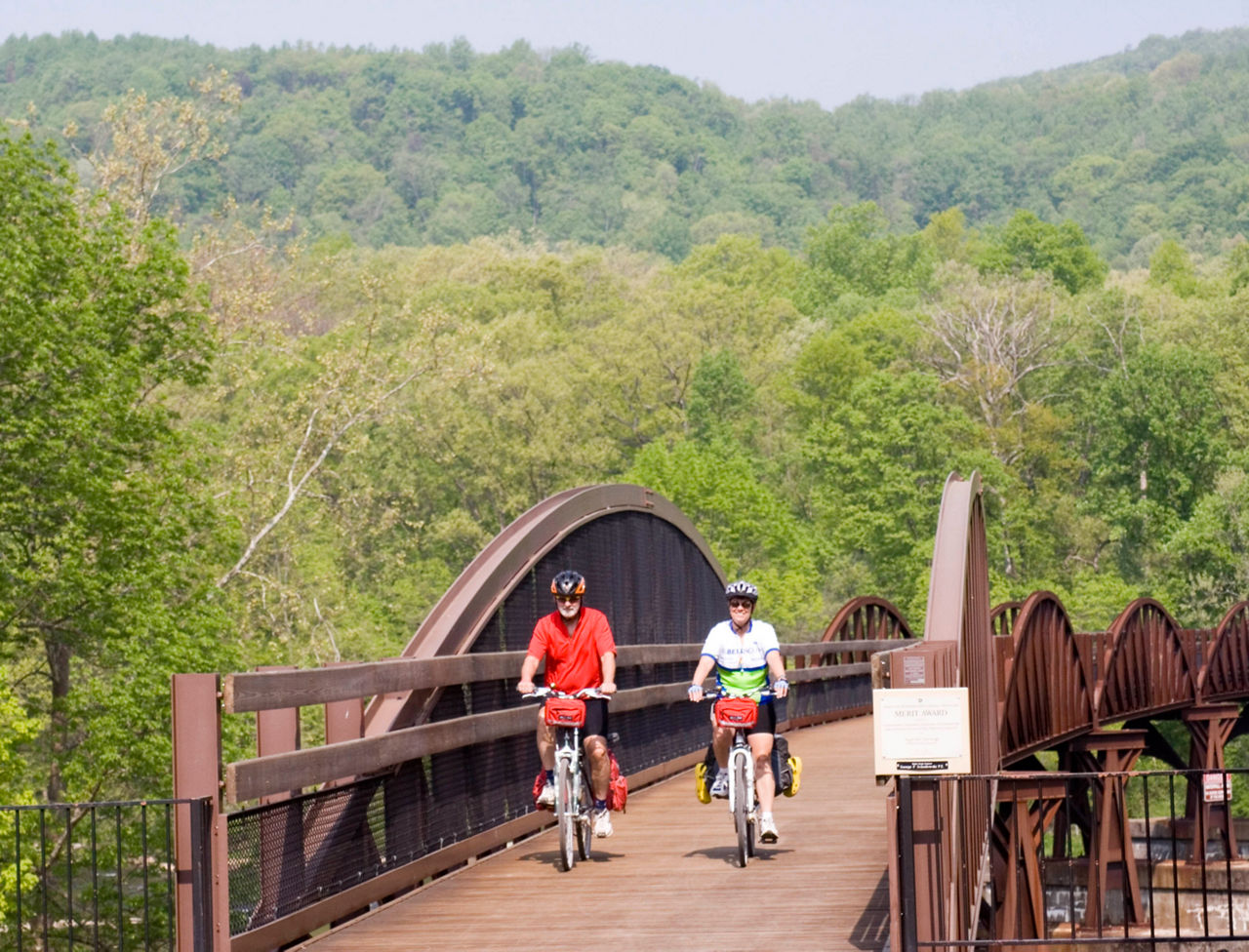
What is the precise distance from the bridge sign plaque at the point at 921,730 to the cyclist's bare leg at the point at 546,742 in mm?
3450

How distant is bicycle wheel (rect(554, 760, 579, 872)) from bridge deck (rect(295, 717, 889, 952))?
13 cm

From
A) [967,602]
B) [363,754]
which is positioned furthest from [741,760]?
[363,754]

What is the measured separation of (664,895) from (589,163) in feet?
583

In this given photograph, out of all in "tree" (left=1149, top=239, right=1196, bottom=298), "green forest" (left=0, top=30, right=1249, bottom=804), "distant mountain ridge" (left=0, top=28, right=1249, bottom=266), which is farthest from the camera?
"distant mountain ridge" (left=0, top=28, right=1249, bottom=266)

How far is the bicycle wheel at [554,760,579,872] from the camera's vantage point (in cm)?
959

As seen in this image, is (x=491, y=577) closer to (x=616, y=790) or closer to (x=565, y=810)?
(x=616, y=790)

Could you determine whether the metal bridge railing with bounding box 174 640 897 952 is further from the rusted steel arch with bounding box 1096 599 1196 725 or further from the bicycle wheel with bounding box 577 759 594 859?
the rusted steel arch with bounding box 1096 599 1196 725

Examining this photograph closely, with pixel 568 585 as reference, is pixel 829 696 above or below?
below

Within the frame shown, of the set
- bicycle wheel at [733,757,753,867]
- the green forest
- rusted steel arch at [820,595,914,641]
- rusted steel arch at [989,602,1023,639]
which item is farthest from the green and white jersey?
the green forest

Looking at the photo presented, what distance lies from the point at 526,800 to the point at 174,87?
Result: 17710 cm

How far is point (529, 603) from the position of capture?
1197cm

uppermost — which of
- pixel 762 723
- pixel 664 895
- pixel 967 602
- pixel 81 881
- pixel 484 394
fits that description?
pixel 484 394

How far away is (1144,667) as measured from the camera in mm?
38531

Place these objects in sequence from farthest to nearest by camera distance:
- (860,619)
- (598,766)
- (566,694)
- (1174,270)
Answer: (1174,270)
(860,619)
(598,766)
(566,694)
